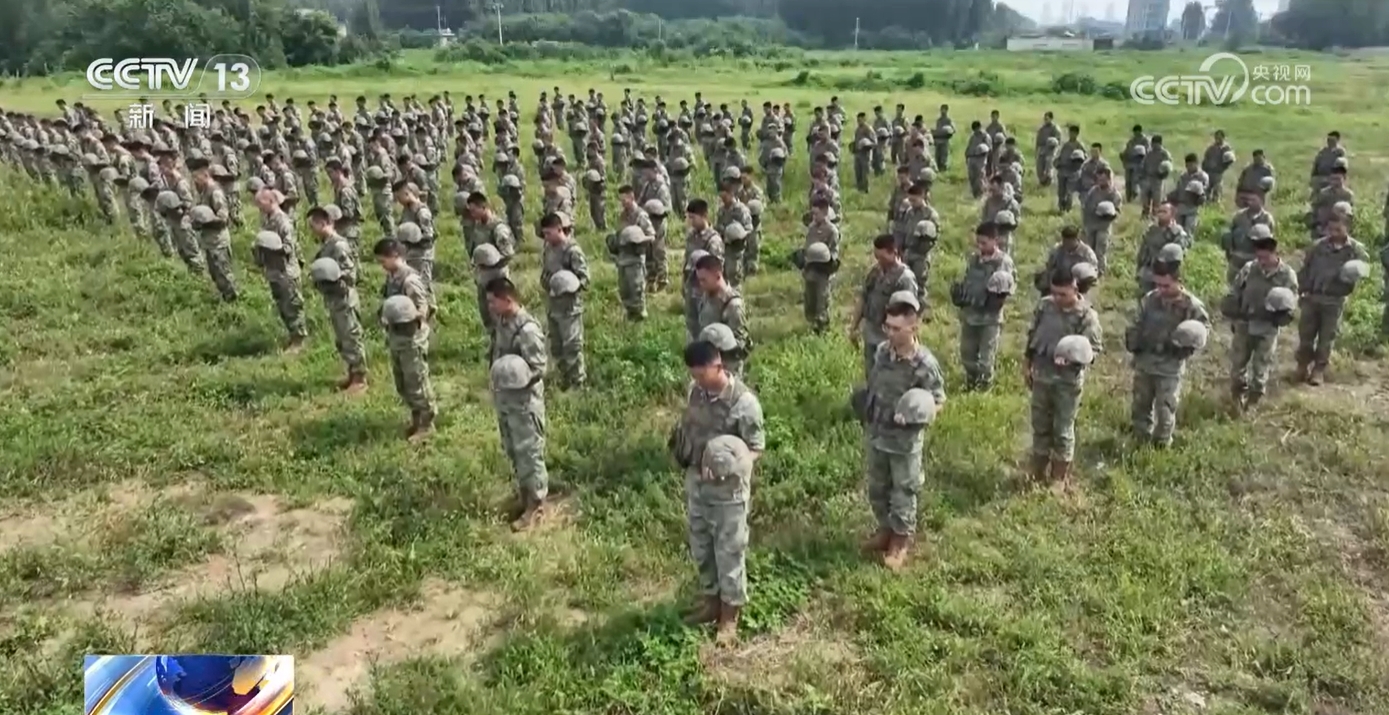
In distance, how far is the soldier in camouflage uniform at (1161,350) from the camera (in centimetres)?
748

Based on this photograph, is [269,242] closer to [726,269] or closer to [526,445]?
[526,445]

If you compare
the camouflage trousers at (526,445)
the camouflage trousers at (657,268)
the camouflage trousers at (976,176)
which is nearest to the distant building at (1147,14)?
the camouflage trousers at (976,176)

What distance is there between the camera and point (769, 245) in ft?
48.6

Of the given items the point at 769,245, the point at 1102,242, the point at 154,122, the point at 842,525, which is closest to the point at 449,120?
the point at 154,122

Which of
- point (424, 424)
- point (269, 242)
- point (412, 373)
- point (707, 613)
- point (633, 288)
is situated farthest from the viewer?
point (633, 288)

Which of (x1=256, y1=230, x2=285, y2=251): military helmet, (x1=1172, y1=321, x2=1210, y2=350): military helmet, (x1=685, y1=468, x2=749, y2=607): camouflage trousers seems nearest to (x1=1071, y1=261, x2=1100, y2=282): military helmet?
(x1=1172, y1=321, x2=1210, y2=350): military helmet

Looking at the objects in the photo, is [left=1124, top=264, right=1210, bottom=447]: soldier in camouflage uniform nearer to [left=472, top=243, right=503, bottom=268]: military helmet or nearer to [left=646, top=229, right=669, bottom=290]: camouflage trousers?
[left=472, top=243, right=503, bottom=268]: military helmet

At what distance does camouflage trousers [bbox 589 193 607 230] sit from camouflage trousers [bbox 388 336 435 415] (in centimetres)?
731

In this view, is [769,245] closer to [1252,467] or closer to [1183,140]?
[1252,467]

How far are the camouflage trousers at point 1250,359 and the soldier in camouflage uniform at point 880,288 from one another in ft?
9.19

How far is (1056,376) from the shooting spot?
716 centimetres

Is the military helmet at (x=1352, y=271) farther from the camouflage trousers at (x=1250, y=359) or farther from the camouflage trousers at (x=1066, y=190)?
the camouflage trousers at (x=1066, y=190)

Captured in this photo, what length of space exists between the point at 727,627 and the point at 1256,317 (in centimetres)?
550
